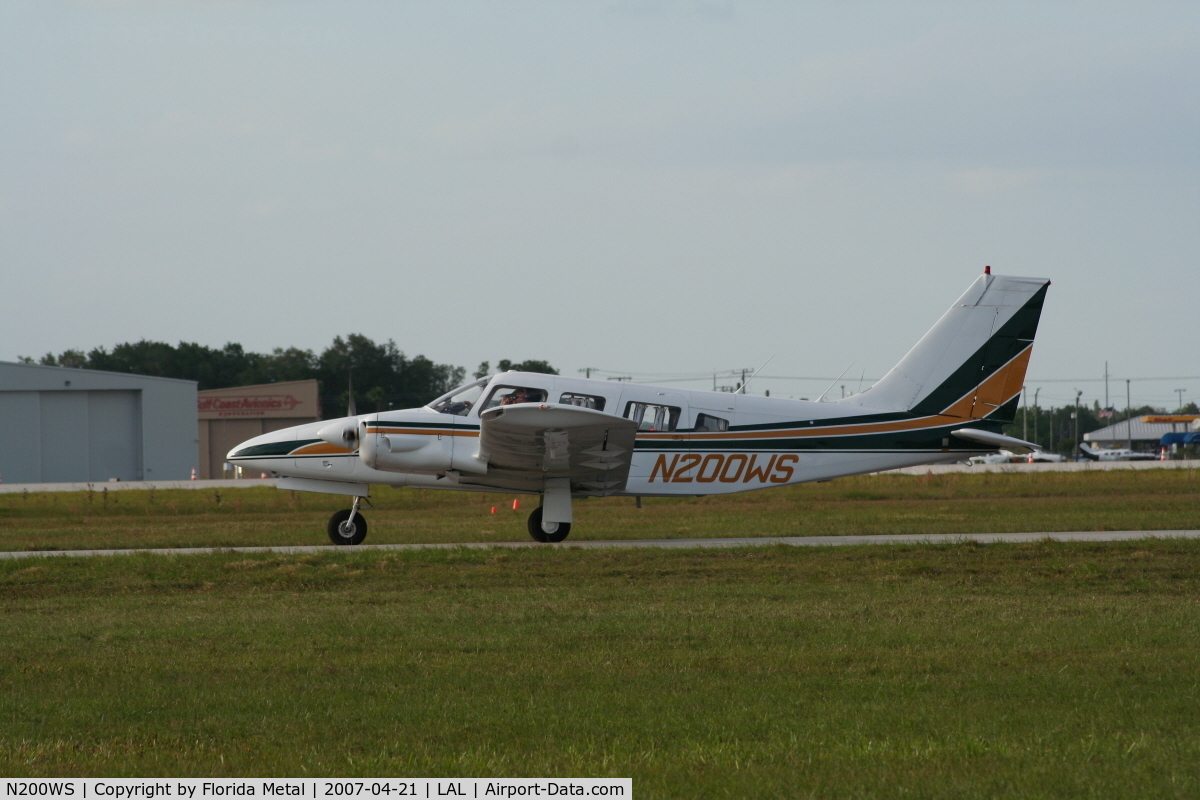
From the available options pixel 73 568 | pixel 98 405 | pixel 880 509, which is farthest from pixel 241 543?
pixel 98 405

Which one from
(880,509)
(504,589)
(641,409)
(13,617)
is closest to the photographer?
(13,617)

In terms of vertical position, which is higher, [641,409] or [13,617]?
[641,409]

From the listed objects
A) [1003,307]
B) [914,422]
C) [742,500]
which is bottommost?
[742,500]

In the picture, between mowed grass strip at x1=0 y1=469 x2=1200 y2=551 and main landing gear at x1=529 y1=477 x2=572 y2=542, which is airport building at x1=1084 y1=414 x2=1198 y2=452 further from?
main landing gear at x1=529 y1=477 x2=572 y2=542

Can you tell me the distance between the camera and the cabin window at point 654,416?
17375 millimetres

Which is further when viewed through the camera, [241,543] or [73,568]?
[241,543]

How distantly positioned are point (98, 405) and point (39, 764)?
180 feet

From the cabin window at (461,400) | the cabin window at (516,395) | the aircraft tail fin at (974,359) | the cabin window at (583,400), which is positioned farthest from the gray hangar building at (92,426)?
the aircraft tail fin at (974,359)

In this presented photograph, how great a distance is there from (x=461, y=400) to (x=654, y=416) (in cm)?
299

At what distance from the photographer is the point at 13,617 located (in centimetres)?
1047

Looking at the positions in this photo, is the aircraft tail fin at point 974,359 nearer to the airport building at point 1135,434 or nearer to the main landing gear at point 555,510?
Answer: the main landing gear at point 555,510

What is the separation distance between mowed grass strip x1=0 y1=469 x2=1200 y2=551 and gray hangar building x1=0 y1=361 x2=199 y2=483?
18941 millimetres

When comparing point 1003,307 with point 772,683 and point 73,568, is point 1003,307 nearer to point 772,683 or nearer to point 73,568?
point 772,683

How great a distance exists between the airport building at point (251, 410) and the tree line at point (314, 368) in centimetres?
1245
